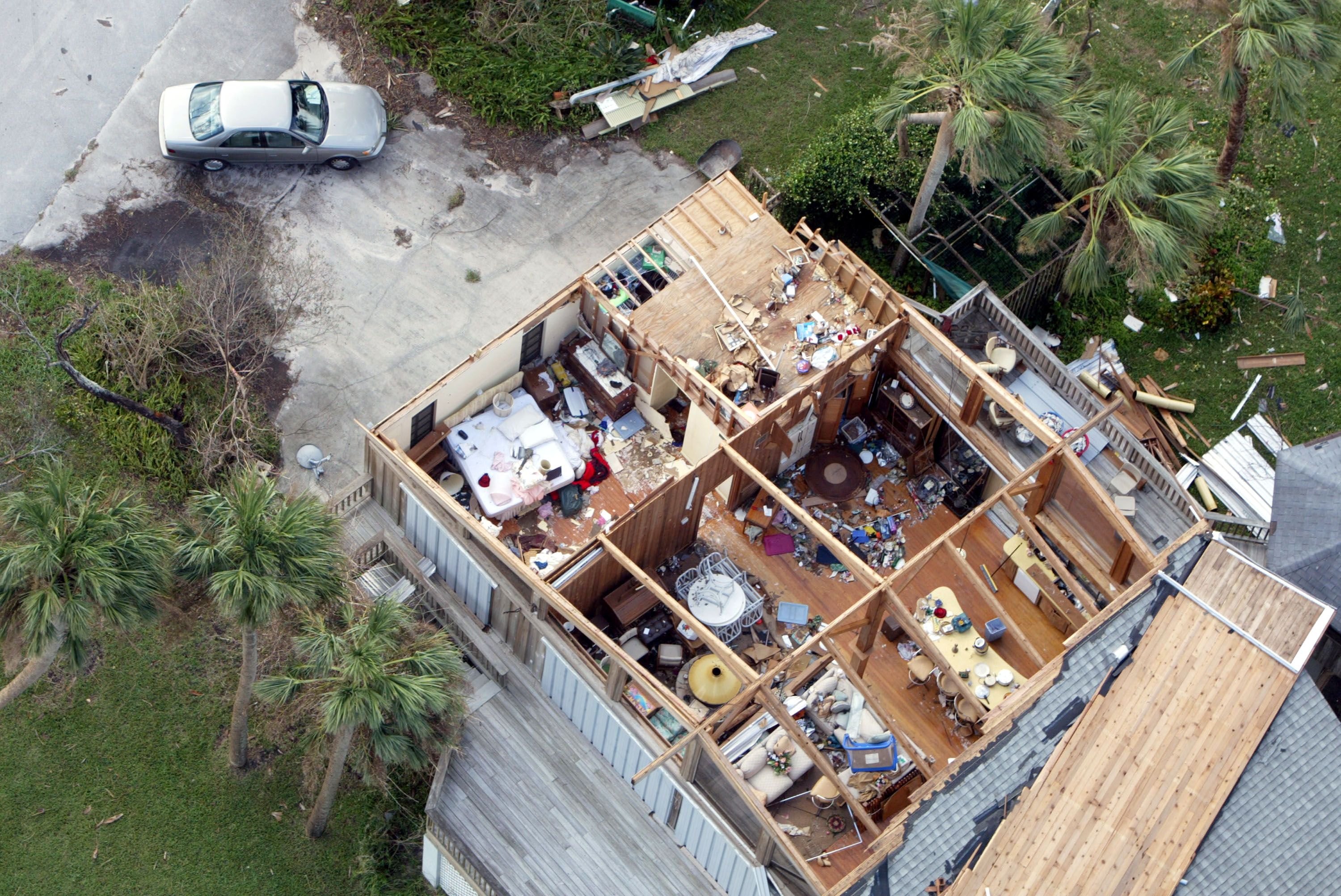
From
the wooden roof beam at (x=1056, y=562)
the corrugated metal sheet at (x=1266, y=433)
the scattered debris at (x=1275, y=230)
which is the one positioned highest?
the scattered debris at (x=1275, y=230)

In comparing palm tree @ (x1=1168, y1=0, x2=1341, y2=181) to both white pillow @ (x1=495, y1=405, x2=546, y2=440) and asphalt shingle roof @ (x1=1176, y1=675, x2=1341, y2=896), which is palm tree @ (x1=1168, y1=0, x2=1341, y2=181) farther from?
white pillow @ (x1=495, y1=405, x2=546, y2=440)

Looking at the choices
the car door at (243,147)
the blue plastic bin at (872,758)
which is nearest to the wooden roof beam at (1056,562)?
the blue plastic bin at (872,758)

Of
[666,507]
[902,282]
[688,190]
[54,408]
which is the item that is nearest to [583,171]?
[688,190]

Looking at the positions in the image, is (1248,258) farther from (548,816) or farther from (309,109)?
(309,109)

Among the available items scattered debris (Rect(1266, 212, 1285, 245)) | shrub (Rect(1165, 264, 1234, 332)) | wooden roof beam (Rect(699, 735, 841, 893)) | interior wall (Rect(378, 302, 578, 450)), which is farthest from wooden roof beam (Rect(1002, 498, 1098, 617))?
scattered debris (Rect(1266, 212, 1285, 245))

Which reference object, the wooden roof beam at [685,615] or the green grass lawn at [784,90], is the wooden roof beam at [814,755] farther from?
the green grass lawn at [784,90]

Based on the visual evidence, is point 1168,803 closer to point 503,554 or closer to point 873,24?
point 503,554
